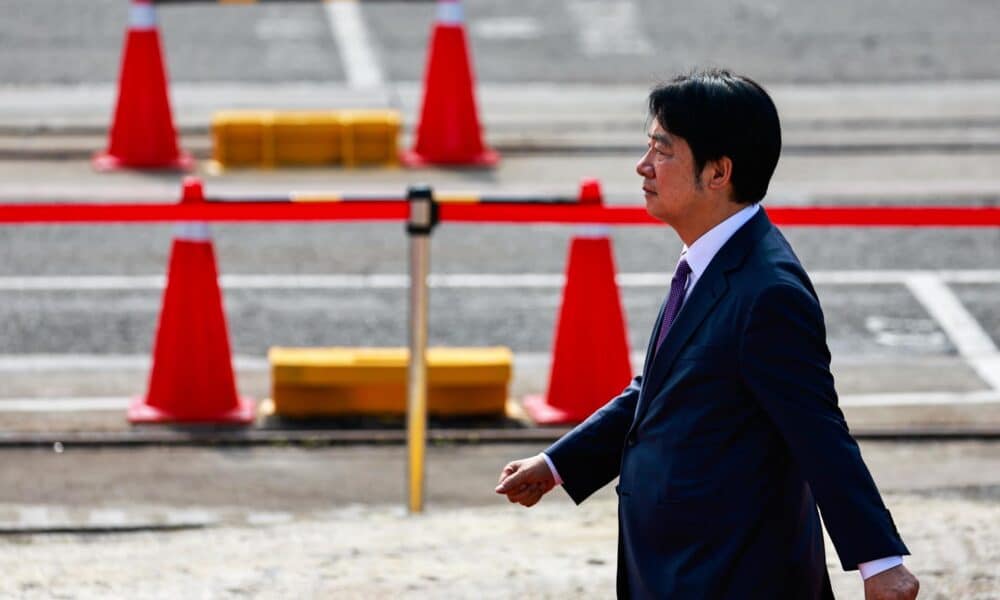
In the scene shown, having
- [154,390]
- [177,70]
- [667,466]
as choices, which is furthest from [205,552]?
[177,70]

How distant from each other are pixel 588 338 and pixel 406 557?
7.39 feet

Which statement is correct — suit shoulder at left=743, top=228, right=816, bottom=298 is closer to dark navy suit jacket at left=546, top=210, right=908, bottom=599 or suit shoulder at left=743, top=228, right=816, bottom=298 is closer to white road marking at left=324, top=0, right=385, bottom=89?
dark navy suit jacket at left=546, top=210, right=908, bottom=599

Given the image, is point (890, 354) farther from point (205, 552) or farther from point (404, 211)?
point (205, 552)

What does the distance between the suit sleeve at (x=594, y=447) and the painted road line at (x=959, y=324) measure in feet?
16.3

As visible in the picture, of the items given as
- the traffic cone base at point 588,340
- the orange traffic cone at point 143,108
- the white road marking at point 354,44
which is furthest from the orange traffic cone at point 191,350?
the white road marking at point 354,44

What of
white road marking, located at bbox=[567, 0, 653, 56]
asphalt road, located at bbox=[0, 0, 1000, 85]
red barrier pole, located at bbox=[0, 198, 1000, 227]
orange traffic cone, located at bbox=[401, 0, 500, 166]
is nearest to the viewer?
red barrier pole, located at bbox=[0, 198, 1000, 227]

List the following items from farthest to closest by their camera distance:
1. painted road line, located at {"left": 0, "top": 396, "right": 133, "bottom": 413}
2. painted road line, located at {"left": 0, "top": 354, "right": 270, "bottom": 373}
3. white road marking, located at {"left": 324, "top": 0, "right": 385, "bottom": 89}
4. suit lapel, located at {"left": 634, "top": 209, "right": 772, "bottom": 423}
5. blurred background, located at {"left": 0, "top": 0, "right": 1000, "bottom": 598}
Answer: white road marking, located at {"left": 324, "top": 0, "right": 385, "bottom": 89} → painted road line, located at {"left": 0, "top": 354, "right": 270, "bottom": 373} → painted road line, located at {"left": 0, "top": 396, "right": 133, "bottom": 413} → blurred background, located at {"left": 0, "top": 0, "right": 1000, "bottom": 598} → suit lapel, located at {"left": 634, "top": 209, "right": 772, "bottom": 423}

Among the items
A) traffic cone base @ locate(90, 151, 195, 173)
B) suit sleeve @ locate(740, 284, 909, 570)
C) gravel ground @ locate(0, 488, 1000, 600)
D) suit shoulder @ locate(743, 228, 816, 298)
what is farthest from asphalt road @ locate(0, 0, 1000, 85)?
suit sleeve @ locate(740, 284, 909, 570)

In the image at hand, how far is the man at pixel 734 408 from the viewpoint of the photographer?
3.56m

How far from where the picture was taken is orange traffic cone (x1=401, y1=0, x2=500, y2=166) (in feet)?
41.2

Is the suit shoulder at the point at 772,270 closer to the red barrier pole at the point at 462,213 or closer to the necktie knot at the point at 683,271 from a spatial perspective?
the necktie knot at the point at 683,271

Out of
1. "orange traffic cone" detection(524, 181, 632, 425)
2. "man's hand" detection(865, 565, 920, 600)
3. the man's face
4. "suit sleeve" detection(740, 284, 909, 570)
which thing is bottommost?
"orange traffic cone" detection(524, 181, 632, 425)

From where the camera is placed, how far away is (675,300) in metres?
3.79

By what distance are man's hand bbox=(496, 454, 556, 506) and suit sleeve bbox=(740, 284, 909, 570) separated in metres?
0.65
